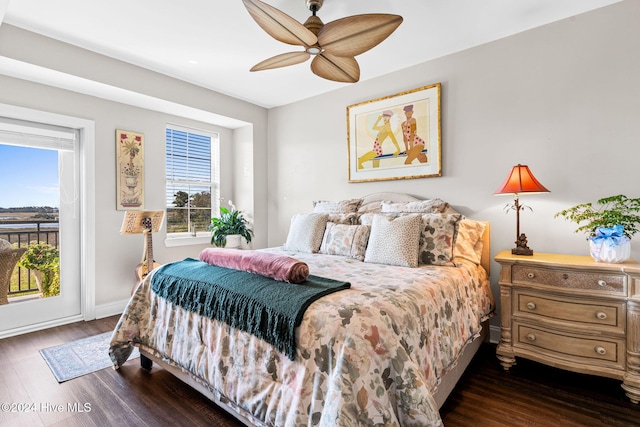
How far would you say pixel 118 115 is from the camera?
3551 mm

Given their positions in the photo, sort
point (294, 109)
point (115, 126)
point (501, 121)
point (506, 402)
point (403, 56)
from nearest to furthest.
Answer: point (506, 402), point (501, 121), point (403, 56), point (115, 126), point (294, 109)

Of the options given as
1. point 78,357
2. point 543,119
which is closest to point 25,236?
point 78,357

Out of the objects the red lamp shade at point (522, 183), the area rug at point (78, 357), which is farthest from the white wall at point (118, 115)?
the red lamp shade at point (522, 183)

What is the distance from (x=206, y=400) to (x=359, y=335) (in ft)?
4.14

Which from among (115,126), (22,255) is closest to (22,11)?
(115,126)

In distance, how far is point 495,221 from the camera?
2832 mm

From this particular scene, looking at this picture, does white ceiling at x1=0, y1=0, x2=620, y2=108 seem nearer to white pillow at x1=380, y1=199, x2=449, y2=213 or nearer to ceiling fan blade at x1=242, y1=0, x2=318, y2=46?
ceiling fan blade at x1=242, y1=0, x2=318, y2=46

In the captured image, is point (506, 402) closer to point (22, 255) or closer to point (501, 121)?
Result: point (501, 121)

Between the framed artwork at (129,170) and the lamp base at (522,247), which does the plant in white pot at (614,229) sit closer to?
the lamp base at (522,247)

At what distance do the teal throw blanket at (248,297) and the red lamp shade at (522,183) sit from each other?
5.12 feet

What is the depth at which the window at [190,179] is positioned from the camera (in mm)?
4164

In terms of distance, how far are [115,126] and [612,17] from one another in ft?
14.8

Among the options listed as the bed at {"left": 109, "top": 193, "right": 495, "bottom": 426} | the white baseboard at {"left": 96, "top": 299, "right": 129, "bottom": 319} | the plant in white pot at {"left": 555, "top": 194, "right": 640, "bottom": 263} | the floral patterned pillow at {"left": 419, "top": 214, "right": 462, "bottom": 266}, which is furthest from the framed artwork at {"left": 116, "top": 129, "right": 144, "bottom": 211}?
the plant in white pot at {"left": 555, "top": 194, "right": 640, "bottom": 263}

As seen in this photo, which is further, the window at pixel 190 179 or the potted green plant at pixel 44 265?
the window at pixel 190 179
